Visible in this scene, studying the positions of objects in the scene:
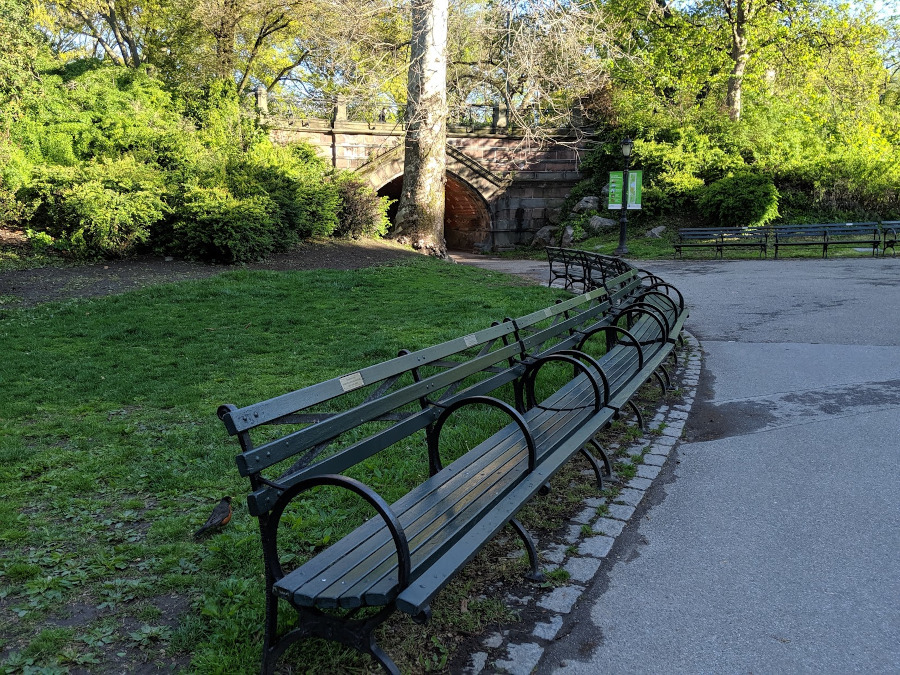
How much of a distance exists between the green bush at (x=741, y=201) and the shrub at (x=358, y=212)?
36.7 feet

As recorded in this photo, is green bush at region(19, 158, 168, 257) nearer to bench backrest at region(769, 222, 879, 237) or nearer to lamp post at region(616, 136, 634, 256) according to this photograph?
lamp post at region(616, 136, 634, 256)

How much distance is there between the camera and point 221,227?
1225 centimetres

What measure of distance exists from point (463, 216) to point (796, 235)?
14.0 metres

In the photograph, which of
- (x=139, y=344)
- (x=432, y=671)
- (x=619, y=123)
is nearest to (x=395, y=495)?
(x=432, y=671)

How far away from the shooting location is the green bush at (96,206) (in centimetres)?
1170

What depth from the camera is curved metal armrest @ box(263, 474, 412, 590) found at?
2197 millimetres

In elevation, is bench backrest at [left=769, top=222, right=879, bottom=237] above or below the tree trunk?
below

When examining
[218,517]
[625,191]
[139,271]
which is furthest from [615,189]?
[218,517]

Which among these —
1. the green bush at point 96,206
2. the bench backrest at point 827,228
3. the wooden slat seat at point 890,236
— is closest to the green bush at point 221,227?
the green bush at point 96,206

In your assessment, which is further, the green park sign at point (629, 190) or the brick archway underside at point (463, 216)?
the brick archway underside at point (463, 216)

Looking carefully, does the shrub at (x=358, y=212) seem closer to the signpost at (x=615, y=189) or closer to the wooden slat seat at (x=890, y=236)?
the signpost at (x=615, y=189)

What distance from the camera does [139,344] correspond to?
7332 millimetres

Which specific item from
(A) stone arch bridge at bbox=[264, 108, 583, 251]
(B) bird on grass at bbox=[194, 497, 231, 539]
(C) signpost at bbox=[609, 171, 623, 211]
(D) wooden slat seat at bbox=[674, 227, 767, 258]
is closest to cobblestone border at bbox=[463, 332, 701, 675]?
(B) bird on grass at bbox=[194, 497, 231, 539]

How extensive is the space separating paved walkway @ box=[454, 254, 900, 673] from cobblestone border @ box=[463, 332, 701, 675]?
6 centimetres
